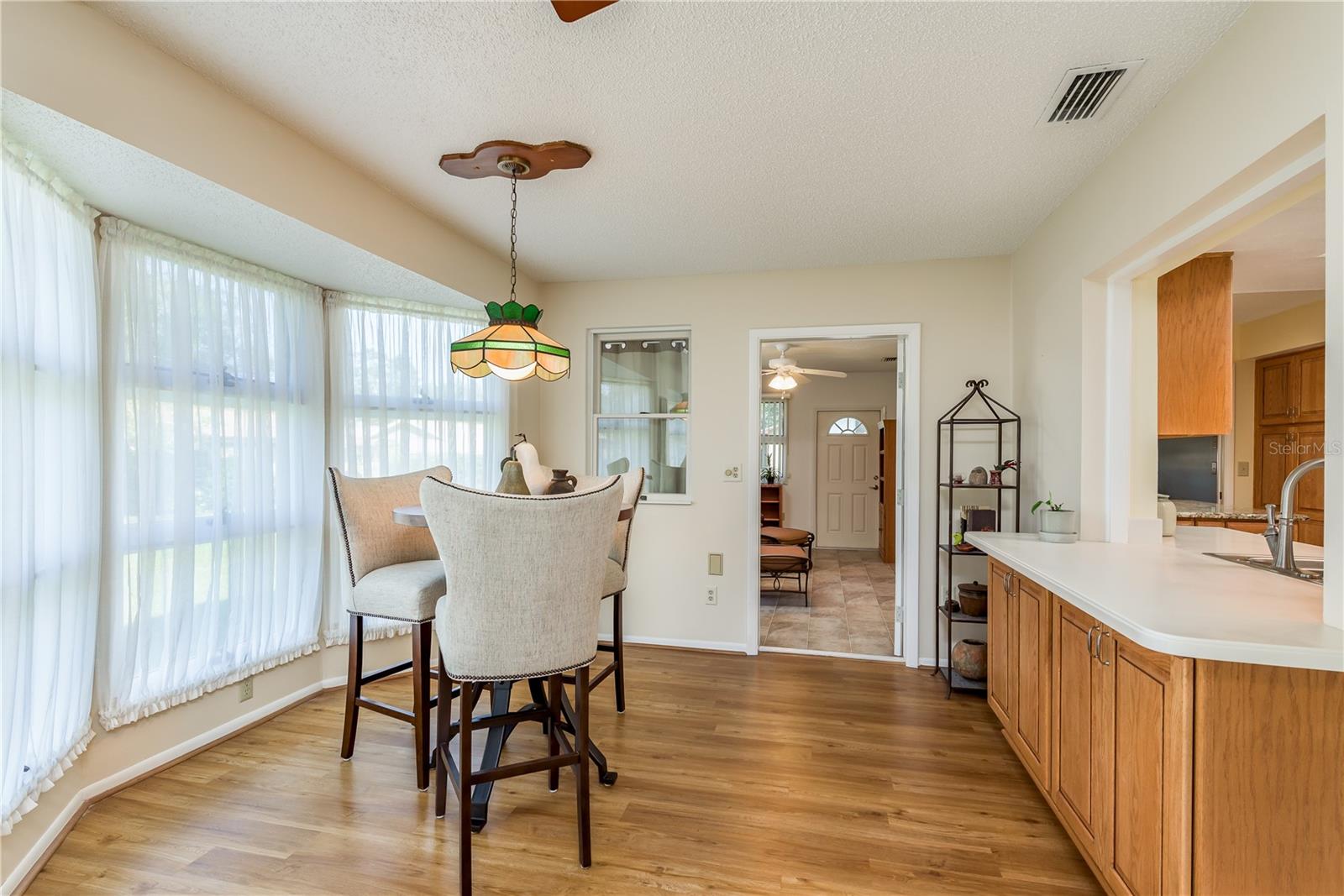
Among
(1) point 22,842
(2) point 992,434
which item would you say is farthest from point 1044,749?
(1) point 22,842

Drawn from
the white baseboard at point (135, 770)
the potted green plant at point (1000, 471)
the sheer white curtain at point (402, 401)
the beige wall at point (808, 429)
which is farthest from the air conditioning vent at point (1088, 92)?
the beige wall at point (808, 429)

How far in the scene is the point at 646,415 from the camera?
13.9ft

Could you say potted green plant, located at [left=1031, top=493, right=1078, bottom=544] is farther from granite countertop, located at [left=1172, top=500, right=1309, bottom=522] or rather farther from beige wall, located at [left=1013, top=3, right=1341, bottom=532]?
granite countertop, located at [left=1172, top=500, right=1309, bottom=522]

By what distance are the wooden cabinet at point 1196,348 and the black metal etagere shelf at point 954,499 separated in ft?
2.66

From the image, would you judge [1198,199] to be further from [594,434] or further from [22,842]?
[22,842]

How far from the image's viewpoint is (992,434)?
3.65 meters

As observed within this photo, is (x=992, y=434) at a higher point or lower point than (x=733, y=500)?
higher

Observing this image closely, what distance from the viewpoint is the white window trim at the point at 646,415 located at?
13.4 ft

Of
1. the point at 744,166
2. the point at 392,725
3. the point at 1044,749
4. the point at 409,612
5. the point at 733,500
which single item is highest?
the point at 744,166

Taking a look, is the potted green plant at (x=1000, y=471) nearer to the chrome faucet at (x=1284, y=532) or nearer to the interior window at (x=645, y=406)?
the chrome faucet at (x=1284, y=532)

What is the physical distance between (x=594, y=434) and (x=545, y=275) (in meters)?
1.15

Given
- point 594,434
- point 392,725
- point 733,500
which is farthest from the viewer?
point 594,434

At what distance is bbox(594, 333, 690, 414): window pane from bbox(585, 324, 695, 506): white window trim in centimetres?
3

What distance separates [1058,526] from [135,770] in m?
3.85
